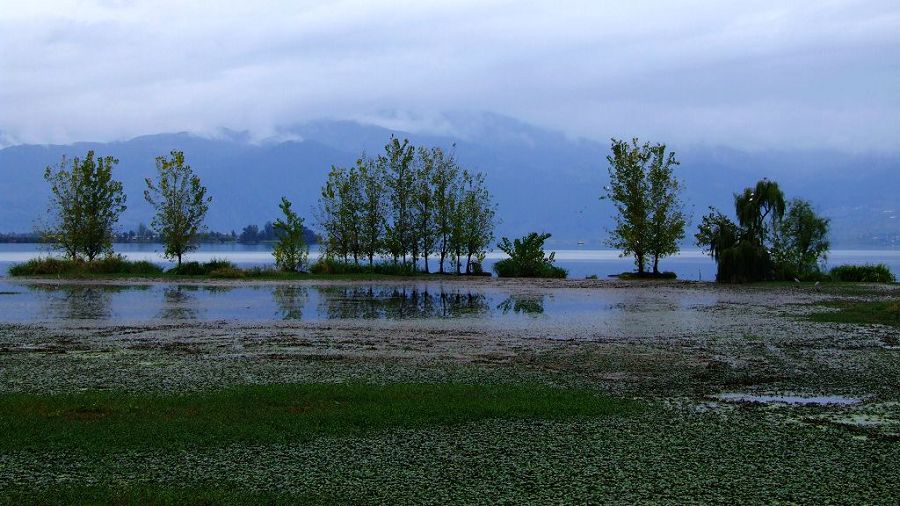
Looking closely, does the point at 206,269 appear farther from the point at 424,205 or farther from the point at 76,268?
the point at 424,205

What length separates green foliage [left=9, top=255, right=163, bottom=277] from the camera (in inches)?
1730

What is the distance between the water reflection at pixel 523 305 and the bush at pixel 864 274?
18.5 m

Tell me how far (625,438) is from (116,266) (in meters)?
41.8

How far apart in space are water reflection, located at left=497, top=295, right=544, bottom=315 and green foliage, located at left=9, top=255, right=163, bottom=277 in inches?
899

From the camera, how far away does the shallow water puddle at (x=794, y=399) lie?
10.5 metres

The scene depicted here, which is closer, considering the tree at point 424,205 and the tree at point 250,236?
the tree at point 424,205

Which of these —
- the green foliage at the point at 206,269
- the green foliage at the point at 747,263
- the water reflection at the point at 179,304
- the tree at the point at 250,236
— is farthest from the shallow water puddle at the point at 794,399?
the tree at the point at 250,236

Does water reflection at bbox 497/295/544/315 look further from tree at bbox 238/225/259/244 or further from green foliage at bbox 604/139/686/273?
tree at bbox 238/225/259/244

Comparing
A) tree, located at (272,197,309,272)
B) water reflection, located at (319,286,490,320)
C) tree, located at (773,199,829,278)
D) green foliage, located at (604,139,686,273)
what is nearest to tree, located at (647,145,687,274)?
green foliage, located at (604,139,686,273)

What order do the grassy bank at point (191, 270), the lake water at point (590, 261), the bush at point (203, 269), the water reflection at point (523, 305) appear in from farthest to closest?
the lake water at point (590, 261) < the bush at point (203, 269) < the grassy bank at point (191, 270) < the water reflection at point (523, 305)

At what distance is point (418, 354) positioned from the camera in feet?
48.9

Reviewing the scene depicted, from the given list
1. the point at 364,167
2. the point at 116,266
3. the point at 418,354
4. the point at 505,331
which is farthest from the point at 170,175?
the point at 418,354

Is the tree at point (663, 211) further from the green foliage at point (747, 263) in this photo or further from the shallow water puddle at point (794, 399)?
the shallow water puddle at point (794, 399)

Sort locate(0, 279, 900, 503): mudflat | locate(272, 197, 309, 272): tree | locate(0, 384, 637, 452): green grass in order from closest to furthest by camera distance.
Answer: locate(0, 279, 900, 503): mudflat, locate(0, 384, 637, 452): green grass, locate(272, 197, 309, 272): tree
